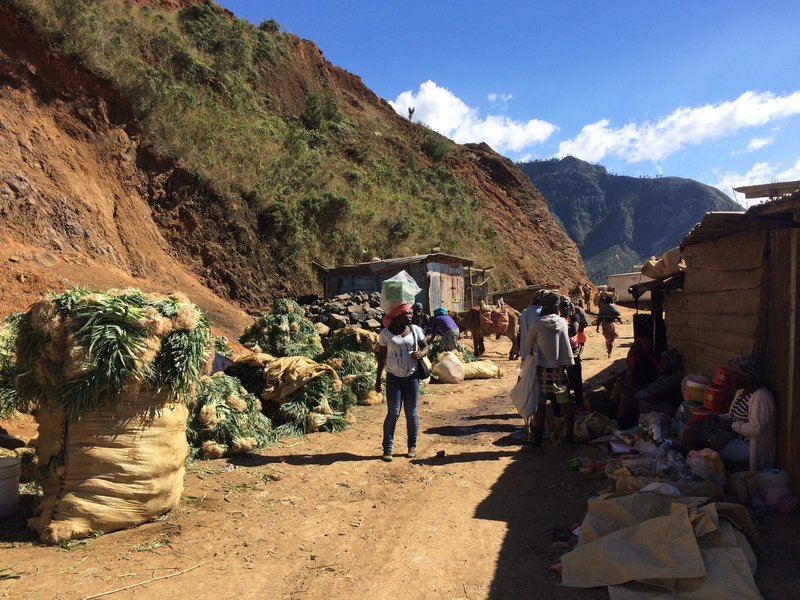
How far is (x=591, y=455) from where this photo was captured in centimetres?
571

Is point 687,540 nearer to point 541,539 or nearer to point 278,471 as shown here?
point 541,539

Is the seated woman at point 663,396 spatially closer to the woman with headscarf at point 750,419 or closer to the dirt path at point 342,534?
the dirt path at point 342,534

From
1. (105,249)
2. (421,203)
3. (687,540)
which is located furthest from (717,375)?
(421,203)

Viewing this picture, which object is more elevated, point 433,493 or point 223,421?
point 223,421

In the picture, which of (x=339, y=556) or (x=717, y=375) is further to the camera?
(x=717, y=375)

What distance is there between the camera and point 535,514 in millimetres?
4391

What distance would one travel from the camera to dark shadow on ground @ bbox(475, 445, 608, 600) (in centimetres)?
331

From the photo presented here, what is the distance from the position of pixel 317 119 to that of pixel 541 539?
107 ft

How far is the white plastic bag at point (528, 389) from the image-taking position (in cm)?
588

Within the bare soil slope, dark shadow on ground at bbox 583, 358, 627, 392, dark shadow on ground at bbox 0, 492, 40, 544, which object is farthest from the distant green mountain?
dark shadow on ground at bbox 0, 492, 40, 544

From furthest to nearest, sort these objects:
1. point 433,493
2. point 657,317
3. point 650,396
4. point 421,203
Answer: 1. point 421,203
2. point 657,317
3. point 650,396
4. point 433,493

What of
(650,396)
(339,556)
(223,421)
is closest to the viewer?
(339,556)

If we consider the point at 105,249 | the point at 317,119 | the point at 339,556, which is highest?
the point at 317,119

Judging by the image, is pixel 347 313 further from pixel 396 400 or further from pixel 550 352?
pixel 550 352
